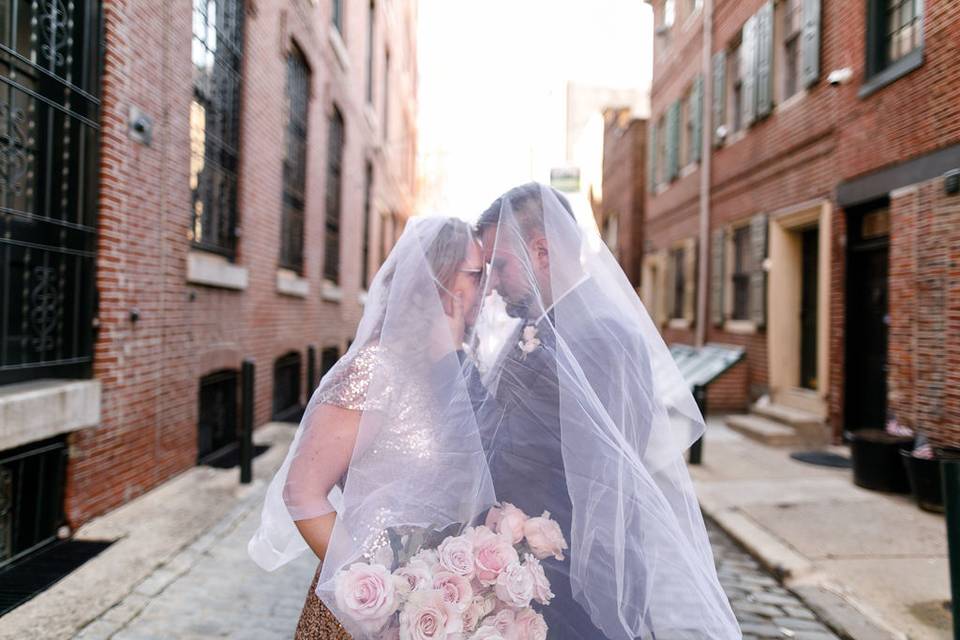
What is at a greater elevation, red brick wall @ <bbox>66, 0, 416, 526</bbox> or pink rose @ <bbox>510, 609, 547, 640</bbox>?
red brick wall @ <bbox>66, 0, 416, 526</bbox>

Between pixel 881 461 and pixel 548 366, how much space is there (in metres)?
5.45

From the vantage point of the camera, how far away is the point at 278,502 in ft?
6.66

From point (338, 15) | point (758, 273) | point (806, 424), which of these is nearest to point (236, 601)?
point (806, 424)

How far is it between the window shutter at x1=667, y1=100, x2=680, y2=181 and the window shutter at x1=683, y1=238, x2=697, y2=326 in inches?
80.5

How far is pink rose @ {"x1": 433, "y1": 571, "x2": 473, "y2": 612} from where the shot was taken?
1645mm

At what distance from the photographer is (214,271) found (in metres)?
6.53

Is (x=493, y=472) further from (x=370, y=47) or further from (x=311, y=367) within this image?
(x=370, y=47)

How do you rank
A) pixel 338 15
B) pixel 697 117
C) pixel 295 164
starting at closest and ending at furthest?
pixel 295 164 → pixel 338 15 → pixel 697 117

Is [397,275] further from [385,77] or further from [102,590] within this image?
[385,77]

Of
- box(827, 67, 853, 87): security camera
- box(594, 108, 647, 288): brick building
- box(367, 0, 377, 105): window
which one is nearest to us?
box(827, 67, 853, 87): security camera

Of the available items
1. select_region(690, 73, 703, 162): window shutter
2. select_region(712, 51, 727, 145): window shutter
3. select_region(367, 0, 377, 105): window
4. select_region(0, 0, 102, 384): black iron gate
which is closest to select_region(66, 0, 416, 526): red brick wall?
select_region(0, 0, 102, 384): black iron gate

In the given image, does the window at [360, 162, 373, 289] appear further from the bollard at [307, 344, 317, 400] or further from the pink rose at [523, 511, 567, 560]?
the pink rose at [523, 511, 567, 560]

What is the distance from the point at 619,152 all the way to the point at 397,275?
2096cm

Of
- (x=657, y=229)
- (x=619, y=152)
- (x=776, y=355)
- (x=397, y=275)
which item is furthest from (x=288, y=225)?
(x=619, y=152)
